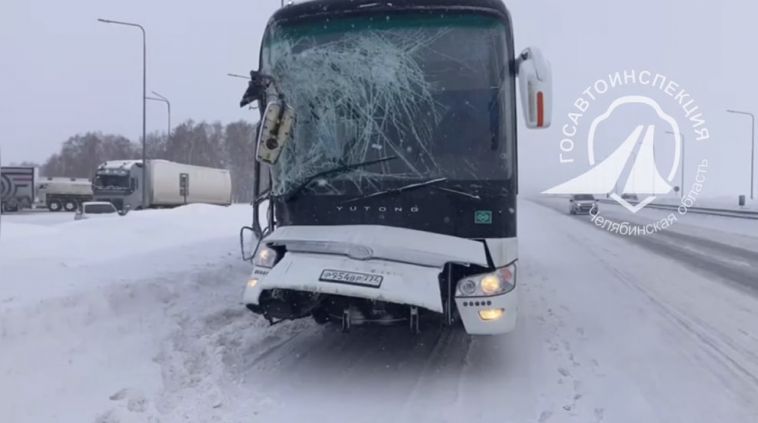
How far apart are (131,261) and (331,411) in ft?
19.0

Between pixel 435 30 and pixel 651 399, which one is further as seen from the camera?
pixel 435 30

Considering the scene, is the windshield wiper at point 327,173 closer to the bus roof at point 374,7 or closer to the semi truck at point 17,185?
the bus roof at point 374,7

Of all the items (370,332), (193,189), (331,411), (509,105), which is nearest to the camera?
(331,411)

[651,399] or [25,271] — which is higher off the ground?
[25,271]

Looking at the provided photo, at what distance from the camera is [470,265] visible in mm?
5789

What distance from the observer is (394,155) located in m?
6.19

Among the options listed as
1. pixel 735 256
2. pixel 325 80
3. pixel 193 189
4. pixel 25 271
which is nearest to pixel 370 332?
pixel 325 80

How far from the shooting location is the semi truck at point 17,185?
5403cm

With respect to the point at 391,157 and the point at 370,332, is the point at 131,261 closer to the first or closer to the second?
the point at 370,332

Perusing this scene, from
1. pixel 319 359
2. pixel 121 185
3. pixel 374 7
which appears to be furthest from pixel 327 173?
pixel 121 185

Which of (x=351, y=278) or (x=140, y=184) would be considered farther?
(x=140, y=184)

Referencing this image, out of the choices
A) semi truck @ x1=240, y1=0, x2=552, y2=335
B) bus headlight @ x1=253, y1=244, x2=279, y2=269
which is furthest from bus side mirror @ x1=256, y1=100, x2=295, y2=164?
bus headlight @ x1=253, y1=244, x2=279, y2=269

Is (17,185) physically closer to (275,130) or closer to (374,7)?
(275,130)

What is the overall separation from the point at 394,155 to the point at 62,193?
6170 centimetres
